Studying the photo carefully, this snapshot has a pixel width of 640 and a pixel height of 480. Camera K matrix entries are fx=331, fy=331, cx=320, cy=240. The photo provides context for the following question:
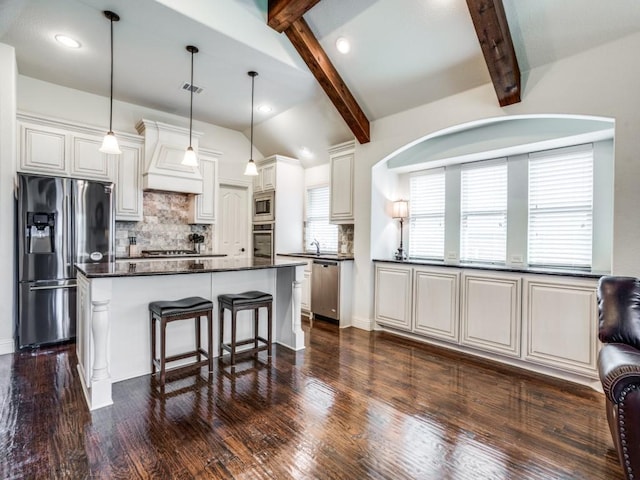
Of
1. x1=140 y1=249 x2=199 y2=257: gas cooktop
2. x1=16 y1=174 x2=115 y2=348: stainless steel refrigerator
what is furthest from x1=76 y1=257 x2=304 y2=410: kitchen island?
x1=140 y1=249 x2=199 y2=257: gas cooktop

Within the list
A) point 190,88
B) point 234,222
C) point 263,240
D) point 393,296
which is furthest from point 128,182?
point 393,296

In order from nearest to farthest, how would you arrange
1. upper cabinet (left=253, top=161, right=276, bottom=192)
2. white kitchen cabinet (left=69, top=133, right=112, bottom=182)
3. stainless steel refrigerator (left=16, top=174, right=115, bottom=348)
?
stainless steel refrigerator (left=16, top=174, right=115, bottom=348)
white kitchen cabinet (left=69, top=133, right=112, bottom=182)
upper cabinet (left=253, top=161, right=276, bottom=192)

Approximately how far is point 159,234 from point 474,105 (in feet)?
A: 15.4

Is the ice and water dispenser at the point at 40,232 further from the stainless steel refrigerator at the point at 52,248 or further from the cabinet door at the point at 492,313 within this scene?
the cabinet door at the point at 492,313

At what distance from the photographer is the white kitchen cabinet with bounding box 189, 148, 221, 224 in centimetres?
532

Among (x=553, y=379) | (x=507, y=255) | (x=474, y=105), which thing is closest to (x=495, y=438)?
(x=553, y=379)

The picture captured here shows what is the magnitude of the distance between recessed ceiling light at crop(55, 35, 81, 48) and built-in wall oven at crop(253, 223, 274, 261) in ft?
11.2

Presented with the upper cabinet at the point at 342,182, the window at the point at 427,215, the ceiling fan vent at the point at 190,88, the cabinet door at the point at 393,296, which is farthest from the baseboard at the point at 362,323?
the ceiling fan vent at the point at 190,88

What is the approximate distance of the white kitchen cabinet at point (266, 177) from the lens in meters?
5.81

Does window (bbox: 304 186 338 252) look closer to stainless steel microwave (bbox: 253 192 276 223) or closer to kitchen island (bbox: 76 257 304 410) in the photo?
stainless steel microwave (bbox: 253 192 276 223)

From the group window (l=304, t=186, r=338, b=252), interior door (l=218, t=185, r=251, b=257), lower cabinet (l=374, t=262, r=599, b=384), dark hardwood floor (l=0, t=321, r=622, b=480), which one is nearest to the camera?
dark hardwood floor (l=0, t=321, r=622, b=480)

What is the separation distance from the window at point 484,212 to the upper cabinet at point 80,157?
4469 millimetres

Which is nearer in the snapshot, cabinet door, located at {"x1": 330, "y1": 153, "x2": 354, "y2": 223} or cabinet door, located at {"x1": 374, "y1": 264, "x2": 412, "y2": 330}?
cabinet door, located at {"x1": 374, "y1": 264, "x2": 412, "y2": 330}

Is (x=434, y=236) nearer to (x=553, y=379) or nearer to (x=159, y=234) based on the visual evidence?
(x=553, y=379)
